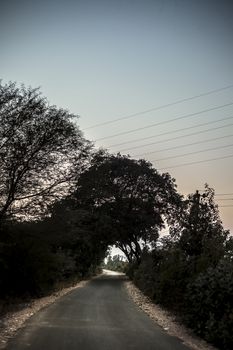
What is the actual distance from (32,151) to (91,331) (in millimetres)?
8623

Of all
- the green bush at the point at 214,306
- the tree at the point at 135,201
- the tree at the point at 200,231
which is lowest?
the green bush at the point at 214,306

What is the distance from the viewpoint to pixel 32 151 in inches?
820

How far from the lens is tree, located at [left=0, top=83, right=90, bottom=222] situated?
20.2m

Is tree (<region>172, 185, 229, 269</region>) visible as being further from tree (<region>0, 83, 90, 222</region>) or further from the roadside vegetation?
tree (<region>0, 83, 90, 222</region>)

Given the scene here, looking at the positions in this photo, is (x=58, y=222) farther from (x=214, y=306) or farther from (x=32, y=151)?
(x=214, y=306)

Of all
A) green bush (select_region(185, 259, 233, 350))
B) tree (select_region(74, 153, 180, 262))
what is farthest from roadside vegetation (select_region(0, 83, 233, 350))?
tree (select_region(74, 153, 180, 262))

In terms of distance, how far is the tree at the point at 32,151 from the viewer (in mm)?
20203

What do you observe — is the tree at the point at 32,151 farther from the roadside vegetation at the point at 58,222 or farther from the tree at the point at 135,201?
the tree at the point at 135,201

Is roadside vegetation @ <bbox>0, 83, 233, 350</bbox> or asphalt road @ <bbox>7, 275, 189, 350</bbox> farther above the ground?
roadside vegetation @ <bbox>0, 83, 233, 350</bbox>

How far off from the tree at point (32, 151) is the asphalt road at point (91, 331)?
4.76 m

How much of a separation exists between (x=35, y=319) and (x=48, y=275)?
10131 millimetres

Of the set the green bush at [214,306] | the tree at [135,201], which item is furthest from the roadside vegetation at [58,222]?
the tree at [135,201]

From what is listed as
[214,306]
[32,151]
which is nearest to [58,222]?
[32,151]

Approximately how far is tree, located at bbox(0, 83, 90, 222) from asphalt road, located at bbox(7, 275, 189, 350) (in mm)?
4757
